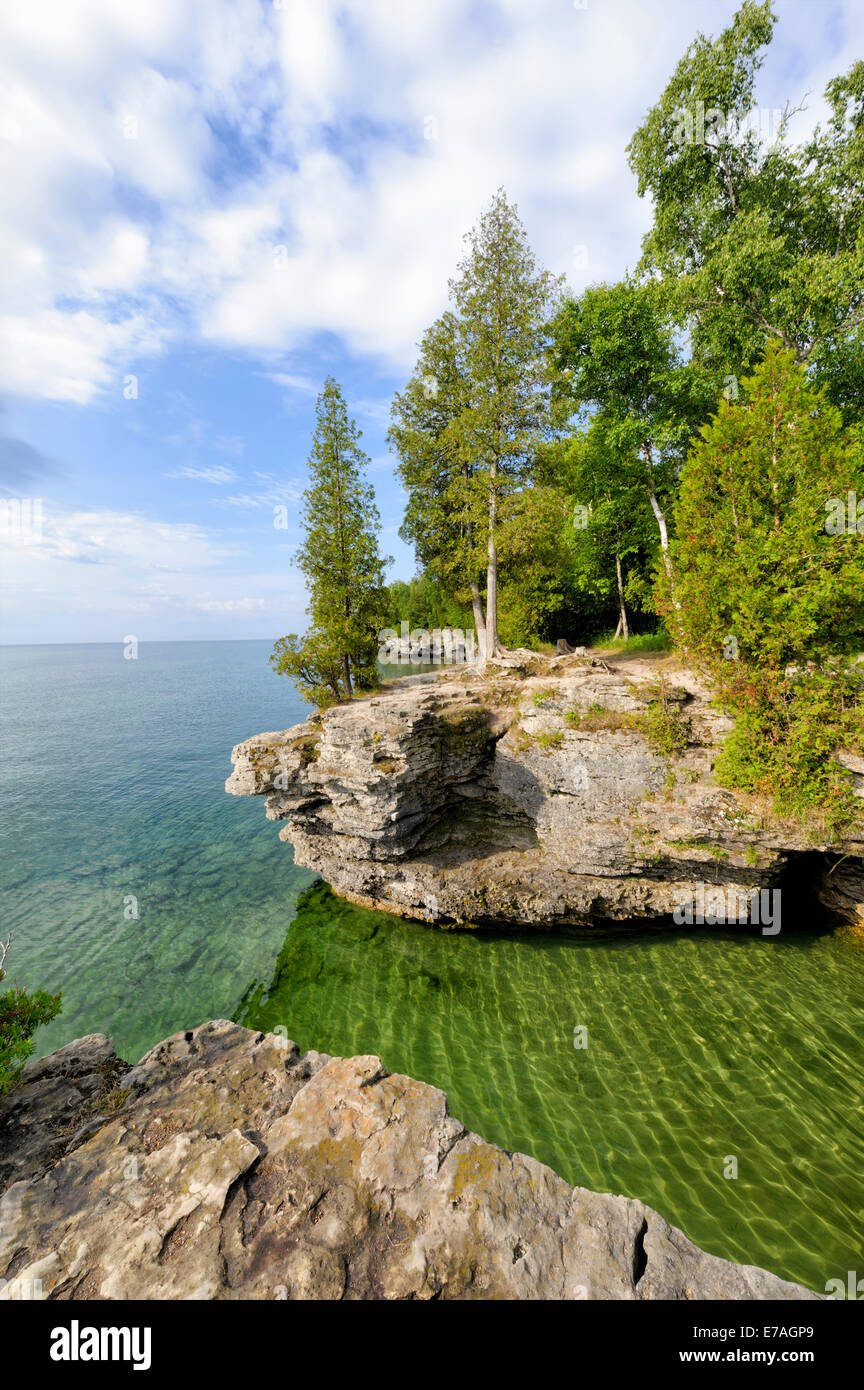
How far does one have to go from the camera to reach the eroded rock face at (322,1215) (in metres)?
4.03

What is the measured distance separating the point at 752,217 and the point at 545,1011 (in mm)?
27047

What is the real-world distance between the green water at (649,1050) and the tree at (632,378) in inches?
611

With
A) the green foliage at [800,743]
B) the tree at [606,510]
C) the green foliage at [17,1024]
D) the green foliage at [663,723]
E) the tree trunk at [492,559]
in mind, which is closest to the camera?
the green foliage at [17,1024]

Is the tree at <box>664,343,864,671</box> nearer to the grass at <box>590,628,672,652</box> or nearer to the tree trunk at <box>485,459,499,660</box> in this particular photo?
the tree trunk at <box>485,459,499,660</box>

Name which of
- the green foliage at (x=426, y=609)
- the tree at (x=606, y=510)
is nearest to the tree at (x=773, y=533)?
the tree at (x=606, y=510)

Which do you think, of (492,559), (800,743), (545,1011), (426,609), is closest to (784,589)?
(800,743)

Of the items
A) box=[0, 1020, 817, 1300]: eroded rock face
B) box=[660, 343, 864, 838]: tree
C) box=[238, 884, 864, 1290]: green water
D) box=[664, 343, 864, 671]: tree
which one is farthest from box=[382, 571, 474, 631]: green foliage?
box=[0, 1020, 817, 1300]: eroded rock face

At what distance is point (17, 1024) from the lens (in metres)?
6.07

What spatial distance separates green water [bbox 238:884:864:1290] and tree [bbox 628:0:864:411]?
20.9m

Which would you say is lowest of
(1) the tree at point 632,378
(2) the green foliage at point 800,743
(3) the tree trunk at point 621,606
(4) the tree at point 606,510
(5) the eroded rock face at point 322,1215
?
(5) the eroded rock face at point 322,1215

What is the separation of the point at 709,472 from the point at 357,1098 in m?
17.1

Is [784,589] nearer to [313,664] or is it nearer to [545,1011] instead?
[545,1011]

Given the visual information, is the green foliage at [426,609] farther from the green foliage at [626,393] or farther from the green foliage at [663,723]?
the green foliage at [663,723]

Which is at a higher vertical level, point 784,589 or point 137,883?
point 784,589
